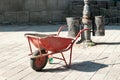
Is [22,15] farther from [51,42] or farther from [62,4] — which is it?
[51,42]

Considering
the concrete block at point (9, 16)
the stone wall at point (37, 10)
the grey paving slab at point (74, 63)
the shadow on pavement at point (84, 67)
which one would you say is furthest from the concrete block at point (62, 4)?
the shadow on pavement at point (84, 67)

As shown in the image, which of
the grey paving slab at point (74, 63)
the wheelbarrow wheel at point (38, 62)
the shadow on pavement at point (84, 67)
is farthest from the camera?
the shadow on pavement at point (84, 67)

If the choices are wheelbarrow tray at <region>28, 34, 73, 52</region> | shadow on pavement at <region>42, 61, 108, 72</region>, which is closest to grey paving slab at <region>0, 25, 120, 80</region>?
shadow on pavement at <region>42, 61, 108, 72</region>

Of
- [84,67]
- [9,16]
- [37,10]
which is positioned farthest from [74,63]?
[9,16]

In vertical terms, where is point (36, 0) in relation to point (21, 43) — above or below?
above

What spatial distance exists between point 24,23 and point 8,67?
8672 mm

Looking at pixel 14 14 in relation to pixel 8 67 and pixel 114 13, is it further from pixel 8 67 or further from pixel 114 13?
pixel 8 67

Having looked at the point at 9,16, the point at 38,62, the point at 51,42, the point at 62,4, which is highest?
the point at 62,4

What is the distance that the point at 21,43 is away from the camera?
37.7 feet

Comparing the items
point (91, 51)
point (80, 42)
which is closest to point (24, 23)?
point (80, 42)

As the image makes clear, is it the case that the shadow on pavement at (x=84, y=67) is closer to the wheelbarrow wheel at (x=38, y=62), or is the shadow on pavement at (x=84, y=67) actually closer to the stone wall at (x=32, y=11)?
the wheelbarrow wheel at (x=38, y=62)

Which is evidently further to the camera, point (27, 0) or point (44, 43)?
point (27, 0)

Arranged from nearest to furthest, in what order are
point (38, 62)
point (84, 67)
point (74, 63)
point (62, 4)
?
point (38, 62) < point (84, 67) < point (74, 63) < point (62, 4)

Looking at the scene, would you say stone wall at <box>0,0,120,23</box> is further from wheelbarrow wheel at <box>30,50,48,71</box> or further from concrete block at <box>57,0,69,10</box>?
wheelbarrow wheel at <box>30,50,48,71</box>
